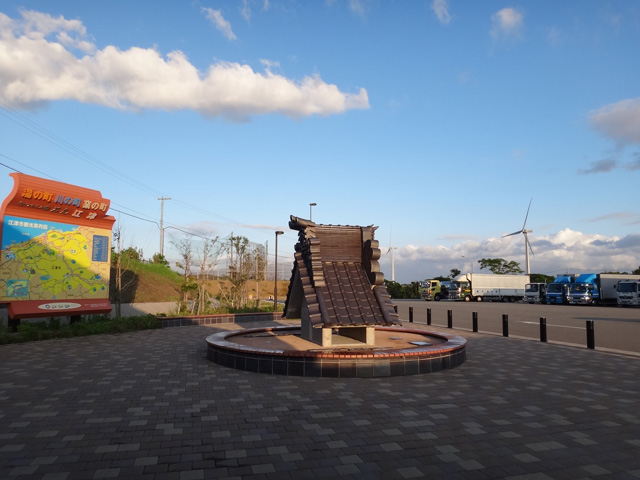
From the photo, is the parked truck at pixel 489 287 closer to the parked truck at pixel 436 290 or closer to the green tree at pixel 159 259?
the parked truck at pixel 436 290

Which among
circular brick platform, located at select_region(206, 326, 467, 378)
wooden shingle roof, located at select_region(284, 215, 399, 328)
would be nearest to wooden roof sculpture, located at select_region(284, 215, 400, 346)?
wooden shingle roof, located at select_region(284, 215, 399, 328)

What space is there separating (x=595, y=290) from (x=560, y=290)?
112 inches

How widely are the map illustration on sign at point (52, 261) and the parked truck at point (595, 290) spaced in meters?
39.3

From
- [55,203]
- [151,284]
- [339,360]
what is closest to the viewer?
[339,360]

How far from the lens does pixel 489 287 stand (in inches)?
1898

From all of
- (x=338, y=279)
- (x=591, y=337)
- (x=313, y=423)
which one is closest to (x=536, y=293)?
(x=591, y=337)

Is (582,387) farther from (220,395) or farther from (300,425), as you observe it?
(220,395)

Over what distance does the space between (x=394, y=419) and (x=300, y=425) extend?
133cm

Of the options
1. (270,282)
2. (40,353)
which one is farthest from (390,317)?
(270,282)

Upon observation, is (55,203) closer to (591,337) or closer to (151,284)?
(591,337)

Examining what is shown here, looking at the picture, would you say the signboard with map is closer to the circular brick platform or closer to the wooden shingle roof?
the circular brick platform

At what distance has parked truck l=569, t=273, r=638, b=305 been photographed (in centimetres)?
3850

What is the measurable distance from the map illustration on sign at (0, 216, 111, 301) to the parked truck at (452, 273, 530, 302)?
4154 centimetres

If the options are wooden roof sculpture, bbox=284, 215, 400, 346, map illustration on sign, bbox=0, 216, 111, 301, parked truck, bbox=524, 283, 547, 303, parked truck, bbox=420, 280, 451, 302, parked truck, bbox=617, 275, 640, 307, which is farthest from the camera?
parked truck, bbox=420, 280, 451, 302
